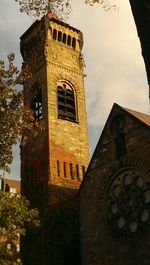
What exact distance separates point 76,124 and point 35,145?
131 inches

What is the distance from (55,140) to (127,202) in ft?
27.6

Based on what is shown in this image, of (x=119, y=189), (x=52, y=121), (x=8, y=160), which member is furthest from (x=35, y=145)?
(x=8, y=160)

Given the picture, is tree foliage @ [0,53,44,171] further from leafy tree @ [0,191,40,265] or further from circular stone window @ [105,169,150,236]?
circular stone window @ [105,169,150,236]

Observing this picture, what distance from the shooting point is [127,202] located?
920 inches

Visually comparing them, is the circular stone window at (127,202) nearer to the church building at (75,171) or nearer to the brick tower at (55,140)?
the church building at (75,171)

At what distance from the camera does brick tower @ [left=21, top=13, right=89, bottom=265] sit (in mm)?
27031

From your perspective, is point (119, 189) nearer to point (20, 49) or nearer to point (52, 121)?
point (52, 121)

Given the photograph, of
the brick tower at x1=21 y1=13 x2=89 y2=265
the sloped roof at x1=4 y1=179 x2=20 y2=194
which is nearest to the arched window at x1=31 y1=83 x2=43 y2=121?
the brick tower at x1=21 y1=13 x2=89 y2=265

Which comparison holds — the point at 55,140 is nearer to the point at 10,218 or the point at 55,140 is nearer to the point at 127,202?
the point at 127,202

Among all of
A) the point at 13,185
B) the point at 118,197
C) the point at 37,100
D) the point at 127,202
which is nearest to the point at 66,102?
the point at 37,100

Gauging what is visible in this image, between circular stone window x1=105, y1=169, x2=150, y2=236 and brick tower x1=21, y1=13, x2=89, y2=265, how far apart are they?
405cm

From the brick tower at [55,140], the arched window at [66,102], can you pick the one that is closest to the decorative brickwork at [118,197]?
the brick tower at [55,140]

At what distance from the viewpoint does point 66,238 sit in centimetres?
2694

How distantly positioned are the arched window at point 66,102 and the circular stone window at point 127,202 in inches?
352
